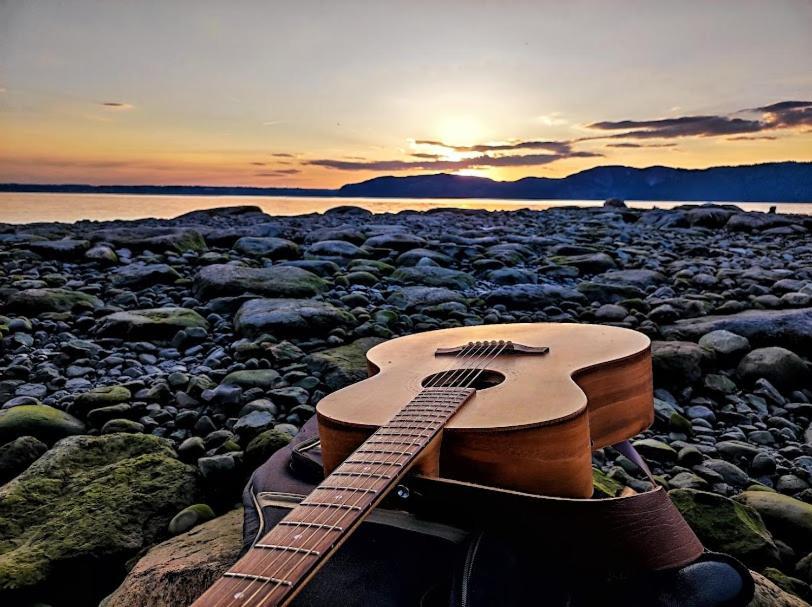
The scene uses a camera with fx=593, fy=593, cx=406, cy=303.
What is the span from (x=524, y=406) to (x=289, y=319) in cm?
312

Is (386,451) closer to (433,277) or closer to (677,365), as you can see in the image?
(677,365)

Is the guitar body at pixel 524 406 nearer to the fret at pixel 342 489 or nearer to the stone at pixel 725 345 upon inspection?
the fret at pixel 342 489

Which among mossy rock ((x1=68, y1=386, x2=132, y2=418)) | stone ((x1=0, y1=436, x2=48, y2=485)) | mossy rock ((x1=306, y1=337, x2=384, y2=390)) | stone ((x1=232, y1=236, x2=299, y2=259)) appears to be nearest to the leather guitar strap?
stone ((x1=0, y1=436, x2=48, y2=485))

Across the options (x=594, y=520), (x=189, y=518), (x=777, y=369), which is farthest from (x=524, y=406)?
(x=777, y=369)

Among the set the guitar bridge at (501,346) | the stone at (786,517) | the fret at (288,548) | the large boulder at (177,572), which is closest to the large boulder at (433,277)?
the guitar bridge at (501,346)

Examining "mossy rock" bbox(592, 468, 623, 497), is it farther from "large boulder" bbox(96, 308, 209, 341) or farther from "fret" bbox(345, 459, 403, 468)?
"large boulder" bbox(96, 308, 209, 341)

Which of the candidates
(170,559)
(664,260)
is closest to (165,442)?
(170,559)

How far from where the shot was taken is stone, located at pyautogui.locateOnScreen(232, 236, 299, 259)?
7.97 meters

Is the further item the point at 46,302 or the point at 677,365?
the point at 46,302

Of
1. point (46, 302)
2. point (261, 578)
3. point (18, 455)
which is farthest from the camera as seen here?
point (46, 302)

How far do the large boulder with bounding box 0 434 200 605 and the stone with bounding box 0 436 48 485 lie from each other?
184 millimetres

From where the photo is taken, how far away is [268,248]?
8.09 m

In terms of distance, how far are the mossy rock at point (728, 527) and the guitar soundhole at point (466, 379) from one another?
81 centimetres

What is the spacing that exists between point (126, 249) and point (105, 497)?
21.6ft
